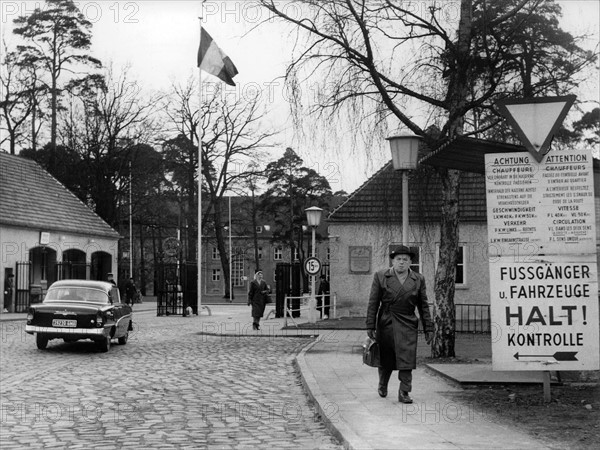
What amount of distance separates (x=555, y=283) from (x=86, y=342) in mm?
14194

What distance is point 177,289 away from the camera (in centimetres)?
3791

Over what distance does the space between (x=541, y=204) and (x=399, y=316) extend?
212 cm

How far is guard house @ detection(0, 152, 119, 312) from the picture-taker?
36469mm

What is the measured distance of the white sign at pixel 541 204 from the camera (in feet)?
32.1

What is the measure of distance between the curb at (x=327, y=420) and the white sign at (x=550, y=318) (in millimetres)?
2186

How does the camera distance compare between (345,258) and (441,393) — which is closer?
(441,393)

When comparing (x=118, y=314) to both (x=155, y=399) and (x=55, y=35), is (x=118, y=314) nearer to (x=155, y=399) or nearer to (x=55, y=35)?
(x=155, y=399)

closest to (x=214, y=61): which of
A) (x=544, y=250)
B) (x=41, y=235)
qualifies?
(x=41, y=235)

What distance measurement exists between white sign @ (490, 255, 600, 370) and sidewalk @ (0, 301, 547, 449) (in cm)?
93

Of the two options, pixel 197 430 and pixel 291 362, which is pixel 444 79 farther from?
pixel 197 430

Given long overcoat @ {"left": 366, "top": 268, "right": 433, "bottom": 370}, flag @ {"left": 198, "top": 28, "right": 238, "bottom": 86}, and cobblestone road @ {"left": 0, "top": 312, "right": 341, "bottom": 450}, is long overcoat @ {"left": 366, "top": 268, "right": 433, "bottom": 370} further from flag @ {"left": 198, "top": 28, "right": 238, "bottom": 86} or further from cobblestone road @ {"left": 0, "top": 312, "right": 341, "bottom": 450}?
flag @ {"left": 198, "top": 28, "right": 238, "bottom": 86}

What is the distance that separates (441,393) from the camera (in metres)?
10.9

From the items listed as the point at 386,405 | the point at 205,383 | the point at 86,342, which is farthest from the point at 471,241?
the point at 386,405

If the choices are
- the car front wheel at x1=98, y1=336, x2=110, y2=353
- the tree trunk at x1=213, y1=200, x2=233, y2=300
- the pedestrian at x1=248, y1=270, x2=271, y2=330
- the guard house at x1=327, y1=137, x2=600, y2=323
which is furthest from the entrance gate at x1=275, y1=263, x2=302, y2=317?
the tree trunk at x1=213, y1=200, x2=233, y2=300
